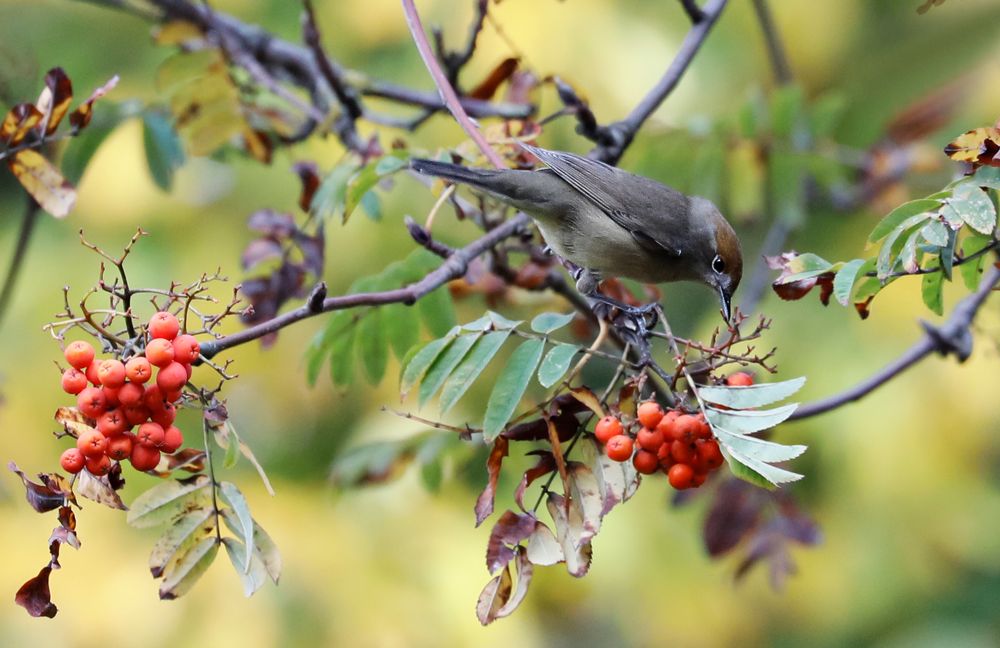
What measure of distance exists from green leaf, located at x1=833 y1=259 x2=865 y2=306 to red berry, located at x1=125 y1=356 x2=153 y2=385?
1146 mm

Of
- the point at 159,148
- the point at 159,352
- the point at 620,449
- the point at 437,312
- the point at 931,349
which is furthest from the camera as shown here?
the point at 159,148

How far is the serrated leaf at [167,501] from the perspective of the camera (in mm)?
1885

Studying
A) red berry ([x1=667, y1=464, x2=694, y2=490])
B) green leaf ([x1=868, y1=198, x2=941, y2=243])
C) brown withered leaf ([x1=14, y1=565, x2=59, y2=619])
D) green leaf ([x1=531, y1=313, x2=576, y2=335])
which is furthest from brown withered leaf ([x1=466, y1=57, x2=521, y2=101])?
brown withered leaf ([x1=14, y1=565, x2=59, y2=619])

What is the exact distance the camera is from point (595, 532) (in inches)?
72.4

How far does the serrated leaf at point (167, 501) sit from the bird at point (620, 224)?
50.1 inches

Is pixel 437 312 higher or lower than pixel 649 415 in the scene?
lower

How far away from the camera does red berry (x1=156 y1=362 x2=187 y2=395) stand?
1.68m

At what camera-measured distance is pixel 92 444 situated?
1.71m

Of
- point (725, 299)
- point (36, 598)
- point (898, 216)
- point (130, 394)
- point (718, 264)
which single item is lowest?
point (725, 299)

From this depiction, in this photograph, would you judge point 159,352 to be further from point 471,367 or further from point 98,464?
point 471,367

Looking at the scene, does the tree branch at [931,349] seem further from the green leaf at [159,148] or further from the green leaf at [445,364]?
the green leaf at [159,148]

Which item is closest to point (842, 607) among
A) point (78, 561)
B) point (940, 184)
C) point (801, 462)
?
point (801, 462)

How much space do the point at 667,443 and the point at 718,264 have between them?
1.55 m

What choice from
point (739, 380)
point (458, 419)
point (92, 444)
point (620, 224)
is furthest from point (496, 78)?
point (458, 419)
